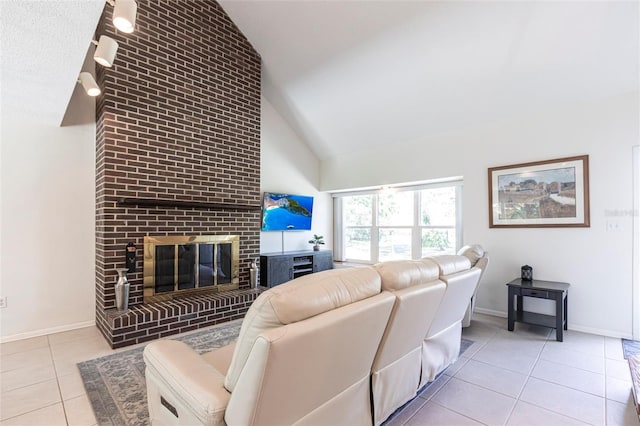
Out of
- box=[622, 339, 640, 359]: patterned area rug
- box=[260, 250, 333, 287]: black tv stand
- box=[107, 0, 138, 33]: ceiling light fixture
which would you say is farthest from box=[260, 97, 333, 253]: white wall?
box=[622, 339, 640, 359]: patterned area rug

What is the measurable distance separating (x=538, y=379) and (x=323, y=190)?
4.59 meters

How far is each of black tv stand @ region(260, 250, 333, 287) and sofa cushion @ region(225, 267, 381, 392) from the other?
3.48 metres

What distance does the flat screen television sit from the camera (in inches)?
208

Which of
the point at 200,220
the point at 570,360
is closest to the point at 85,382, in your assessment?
the point at 200,220

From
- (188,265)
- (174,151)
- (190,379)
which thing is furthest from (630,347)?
(174,151)

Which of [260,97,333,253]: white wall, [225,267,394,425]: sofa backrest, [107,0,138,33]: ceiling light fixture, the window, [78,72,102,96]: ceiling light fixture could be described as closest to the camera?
[225,267,394,425]: sofa backrest

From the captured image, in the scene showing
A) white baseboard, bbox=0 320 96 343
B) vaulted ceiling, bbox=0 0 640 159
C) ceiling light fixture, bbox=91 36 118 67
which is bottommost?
white baseboard, bbox=0 320 96 343

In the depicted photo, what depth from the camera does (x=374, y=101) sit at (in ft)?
14.8

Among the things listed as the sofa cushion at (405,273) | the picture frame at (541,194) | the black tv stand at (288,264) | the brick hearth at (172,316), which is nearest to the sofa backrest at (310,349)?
the sofa cushion at (405,273)

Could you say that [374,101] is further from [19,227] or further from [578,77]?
[19,227]

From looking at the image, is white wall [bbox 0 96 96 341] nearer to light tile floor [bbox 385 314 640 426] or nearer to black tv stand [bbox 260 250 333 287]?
black tv stand [bbox 260 250 333 287]

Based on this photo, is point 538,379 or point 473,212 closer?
point 538,379

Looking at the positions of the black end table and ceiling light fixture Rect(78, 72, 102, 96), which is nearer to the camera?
ceiling light fixture Rect(78, 72, 102, 96)

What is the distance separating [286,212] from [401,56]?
304cm
